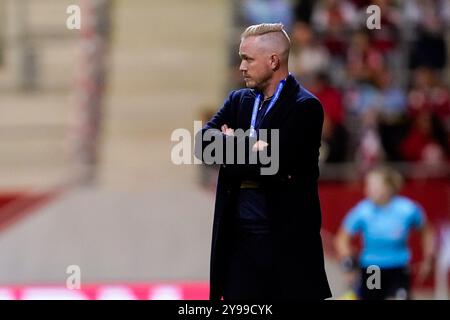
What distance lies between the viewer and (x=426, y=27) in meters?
16.4

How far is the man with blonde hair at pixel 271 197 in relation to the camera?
5.70m

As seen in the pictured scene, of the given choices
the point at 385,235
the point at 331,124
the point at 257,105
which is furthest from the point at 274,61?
the point at 331,124

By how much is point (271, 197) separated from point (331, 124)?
912cm

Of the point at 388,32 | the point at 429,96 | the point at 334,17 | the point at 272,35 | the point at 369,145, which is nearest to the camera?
the point at 272,35

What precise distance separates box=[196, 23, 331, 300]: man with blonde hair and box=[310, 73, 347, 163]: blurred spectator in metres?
8.68

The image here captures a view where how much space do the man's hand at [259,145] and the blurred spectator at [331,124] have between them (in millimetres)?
8812

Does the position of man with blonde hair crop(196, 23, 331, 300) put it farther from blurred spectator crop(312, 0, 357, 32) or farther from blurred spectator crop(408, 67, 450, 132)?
blurred spectator crop(312, 0, 357, 32)

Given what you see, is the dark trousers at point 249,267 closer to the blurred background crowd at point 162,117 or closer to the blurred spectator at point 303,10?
the blurred background crowd at point 162,117

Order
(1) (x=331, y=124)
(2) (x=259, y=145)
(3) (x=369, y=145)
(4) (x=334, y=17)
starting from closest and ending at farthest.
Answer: (2) (x=259, y=145) → (1) (x=331, y=124) → (3) (x=369, y=145) → (4) (x=334, y=17)

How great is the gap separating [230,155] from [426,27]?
36.3 ft

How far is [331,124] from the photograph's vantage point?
581 inches

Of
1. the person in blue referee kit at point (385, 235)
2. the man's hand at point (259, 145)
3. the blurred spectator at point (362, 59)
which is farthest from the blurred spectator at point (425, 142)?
the man's hand at point (259, 145)

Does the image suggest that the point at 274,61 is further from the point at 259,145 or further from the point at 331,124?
the point at 331,124
